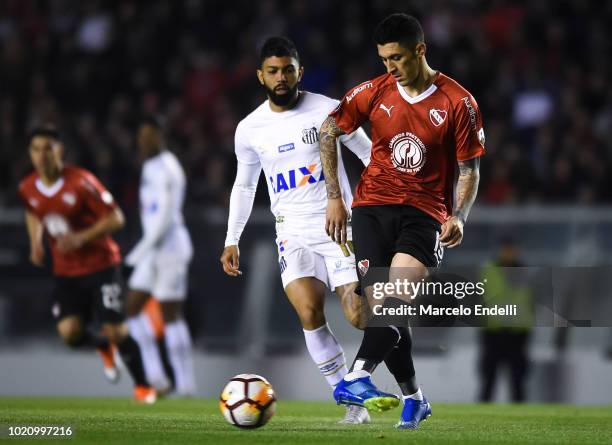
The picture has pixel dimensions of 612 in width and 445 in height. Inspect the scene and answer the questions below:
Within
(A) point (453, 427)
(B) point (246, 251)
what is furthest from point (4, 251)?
(A) point (453, 427)

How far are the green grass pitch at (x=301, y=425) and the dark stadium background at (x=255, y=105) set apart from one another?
289 centimetres

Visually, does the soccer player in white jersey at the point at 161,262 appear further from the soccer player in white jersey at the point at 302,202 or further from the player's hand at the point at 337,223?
the player's hand at the point at 337,223

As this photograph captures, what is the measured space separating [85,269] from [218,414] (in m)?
2.65

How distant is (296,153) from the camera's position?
7898 mm

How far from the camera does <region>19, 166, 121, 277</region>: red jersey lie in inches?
427

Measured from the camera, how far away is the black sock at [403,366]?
23.5 ft

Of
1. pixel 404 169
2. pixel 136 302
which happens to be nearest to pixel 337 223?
pixel 404 169

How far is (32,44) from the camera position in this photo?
58.1 feet

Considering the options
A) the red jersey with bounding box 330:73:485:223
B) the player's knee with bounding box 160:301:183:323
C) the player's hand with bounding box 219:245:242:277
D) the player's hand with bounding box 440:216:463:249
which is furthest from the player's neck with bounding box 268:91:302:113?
the player's knee with bounding box 160:301:183:323

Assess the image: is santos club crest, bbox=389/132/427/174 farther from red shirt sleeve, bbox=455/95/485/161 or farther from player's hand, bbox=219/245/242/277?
player's hand, bbox=219/245/242/277

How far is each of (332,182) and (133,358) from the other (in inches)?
180

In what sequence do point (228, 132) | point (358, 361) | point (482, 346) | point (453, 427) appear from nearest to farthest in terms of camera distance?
1. point (358, 361)
2. point (453, 427)
3. point (482, 346)
4. point (228, 132)

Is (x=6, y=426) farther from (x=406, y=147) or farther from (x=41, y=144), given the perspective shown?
(x=41, y=144)

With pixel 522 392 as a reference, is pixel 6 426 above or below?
above
